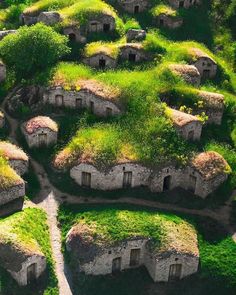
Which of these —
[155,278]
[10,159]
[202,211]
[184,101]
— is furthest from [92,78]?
[155,278]

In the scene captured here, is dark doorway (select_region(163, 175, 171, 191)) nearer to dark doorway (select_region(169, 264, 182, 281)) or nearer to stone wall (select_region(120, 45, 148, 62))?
dark doorway (select_region(169, 264, 182, 281))

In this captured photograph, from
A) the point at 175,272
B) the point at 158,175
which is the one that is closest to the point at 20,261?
the point at 175,272

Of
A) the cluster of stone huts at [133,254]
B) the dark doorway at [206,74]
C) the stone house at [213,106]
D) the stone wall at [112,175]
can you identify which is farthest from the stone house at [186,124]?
the dark doorway at [206,74]

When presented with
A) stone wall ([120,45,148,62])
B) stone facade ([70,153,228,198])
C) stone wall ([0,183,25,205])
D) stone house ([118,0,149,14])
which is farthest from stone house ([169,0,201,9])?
stone wall ([0,183,25,205])

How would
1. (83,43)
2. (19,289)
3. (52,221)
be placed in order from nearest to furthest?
(19,289) < (52,221) < (83,43)

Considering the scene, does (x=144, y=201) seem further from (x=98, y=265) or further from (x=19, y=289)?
(x=19, y=289)

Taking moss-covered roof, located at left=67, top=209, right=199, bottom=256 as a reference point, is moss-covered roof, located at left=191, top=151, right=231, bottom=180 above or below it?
above

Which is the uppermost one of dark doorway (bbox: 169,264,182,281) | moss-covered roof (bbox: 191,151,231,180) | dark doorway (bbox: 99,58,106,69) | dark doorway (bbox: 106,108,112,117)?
dark doorway (bbox: 99,58,106,69)
